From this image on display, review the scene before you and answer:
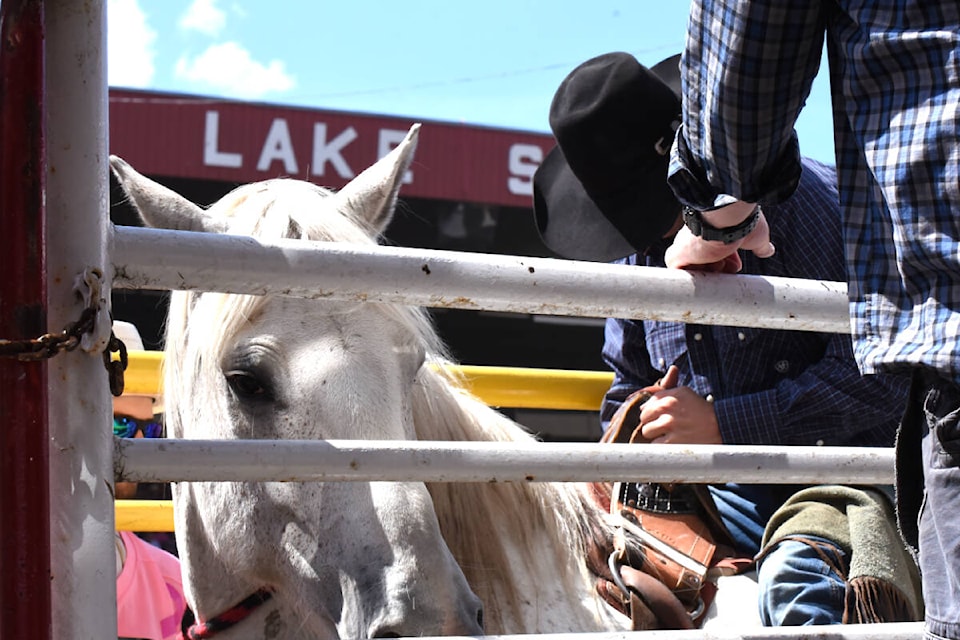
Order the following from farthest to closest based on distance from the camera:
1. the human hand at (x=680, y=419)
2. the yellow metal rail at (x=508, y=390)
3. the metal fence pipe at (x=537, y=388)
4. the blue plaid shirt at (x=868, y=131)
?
the metal fence pipe at (x=537, y=388) → the yellow metal rail at (x=508, y=390) → the human hand at (x=680, y=419) → the blue plaid shirt at (x=868, y=131)

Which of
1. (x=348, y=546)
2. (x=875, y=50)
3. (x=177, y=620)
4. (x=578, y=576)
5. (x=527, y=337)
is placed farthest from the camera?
(x=527, y=337)

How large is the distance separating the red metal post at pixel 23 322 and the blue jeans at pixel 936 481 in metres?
0.94

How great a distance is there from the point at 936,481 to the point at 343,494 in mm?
1138

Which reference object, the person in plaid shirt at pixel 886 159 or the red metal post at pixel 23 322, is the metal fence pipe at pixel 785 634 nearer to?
the person in plaid shirt at pixel 886 159

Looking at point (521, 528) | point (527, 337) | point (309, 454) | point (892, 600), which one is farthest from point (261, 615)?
point (527, 337)

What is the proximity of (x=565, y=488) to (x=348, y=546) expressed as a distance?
70cm

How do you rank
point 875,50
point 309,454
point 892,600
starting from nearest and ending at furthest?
point 875,50 → point 309,454 → point 892,600

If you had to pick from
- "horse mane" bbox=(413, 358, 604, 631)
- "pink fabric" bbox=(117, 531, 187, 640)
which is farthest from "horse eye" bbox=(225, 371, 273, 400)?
"pink fabric" bbox=(117, 531, 187, 640)

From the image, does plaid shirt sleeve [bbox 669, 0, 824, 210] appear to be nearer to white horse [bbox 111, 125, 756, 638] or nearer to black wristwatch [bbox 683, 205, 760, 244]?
black wristwatch [bbox 683, 205, 760, 244]

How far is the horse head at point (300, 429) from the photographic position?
1769mm

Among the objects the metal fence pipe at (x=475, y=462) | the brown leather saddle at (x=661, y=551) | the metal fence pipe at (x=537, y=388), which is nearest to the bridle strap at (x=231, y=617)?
the brown leather saddle at (x=661, y=551)

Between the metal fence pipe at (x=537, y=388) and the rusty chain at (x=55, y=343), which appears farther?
the metal fence pipe at (x=537, y=388)

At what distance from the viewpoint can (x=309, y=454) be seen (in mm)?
1320

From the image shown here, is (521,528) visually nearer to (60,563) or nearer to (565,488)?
(565,488)
